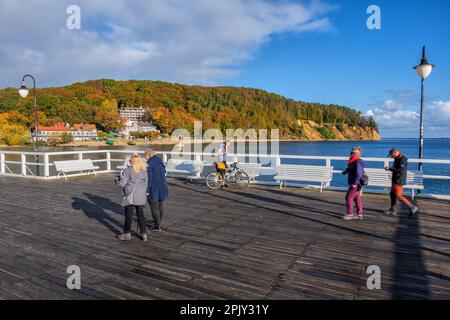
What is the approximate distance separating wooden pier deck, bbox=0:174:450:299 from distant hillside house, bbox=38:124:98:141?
105013 millimetres

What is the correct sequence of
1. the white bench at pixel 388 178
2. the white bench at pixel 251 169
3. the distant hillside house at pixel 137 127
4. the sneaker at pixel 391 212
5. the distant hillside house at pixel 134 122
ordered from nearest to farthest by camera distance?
the sneaker at pixel 391 212
the white bench at pixel 388 178
the white bench at pixel 251 169
the distant hillside house at pixel 137 127
the distant hillside house at pixel 134 122

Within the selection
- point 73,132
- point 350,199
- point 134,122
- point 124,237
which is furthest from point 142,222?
point 134,122

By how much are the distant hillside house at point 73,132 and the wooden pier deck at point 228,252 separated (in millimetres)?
105013

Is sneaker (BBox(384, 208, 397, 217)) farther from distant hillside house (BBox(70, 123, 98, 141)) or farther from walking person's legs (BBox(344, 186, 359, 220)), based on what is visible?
distant hillside house (BBox(70, 123, 98, 141))

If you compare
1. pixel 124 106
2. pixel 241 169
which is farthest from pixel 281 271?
pixel 124 106

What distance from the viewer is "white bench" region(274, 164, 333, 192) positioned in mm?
9172

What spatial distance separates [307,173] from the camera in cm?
945

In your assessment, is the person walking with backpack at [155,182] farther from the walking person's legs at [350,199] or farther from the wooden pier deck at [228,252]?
the walking person's legs at [350,199]

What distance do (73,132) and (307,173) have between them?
11361 cm

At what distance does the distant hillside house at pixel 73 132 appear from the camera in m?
101

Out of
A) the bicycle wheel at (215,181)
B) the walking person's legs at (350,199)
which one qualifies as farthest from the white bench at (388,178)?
the bicycle wheel at (215,181)

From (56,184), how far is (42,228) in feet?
19.4

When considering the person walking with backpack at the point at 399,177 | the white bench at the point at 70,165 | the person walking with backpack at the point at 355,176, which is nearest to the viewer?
the person walking with backpack at the point at 355,176

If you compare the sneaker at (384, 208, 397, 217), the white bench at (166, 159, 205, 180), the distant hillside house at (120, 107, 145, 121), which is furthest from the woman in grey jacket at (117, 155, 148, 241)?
the distant hillside house at (120, 107, 145, 121)
